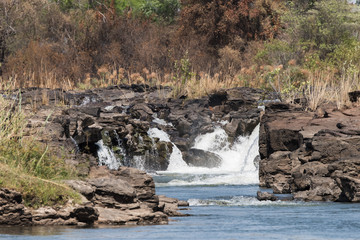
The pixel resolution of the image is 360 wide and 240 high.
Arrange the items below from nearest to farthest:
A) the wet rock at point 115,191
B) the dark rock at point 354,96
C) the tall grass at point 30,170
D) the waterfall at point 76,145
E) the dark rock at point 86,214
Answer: the tall grass at point 30,170
the dark rock at point 86,214
the wet rock at point 115,191
the dark rock at point 354,96
the waterfall at point 76,145

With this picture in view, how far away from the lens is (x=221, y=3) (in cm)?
5747

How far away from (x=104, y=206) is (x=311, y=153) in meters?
8.79

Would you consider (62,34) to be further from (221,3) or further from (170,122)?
(170,122)

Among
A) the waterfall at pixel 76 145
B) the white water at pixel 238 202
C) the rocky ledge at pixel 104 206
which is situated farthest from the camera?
the waterfall at pixel 76 145

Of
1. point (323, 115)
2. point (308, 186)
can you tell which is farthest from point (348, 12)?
point (308, 186)

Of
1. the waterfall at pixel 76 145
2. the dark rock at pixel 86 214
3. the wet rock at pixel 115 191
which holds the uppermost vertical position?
the waterfall at pixel 76 145

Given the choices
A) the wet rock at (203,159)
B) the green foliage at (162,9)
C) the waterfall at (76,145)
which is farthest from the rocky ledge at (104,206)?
the green foliage at (162,9)

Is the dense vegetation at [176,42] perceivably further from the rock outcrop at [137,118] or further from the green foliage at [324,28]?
the rock outcrop at [137,118]

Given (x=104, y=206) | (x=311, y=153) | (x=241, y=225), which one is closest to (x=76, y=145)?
(x=311, y=153)

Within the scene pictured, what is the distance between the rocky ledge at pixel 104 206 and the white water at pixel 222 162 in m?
9.91

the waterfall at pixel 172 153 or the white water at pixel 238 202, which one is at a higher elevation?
the waterfall at pixel 172 153

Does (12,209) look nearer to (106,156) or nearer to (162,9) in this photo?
(106,156)

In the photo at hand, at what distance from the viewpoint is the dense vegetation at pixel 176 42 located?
4619cm

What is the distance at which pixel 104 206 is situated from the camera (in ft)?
43.2
